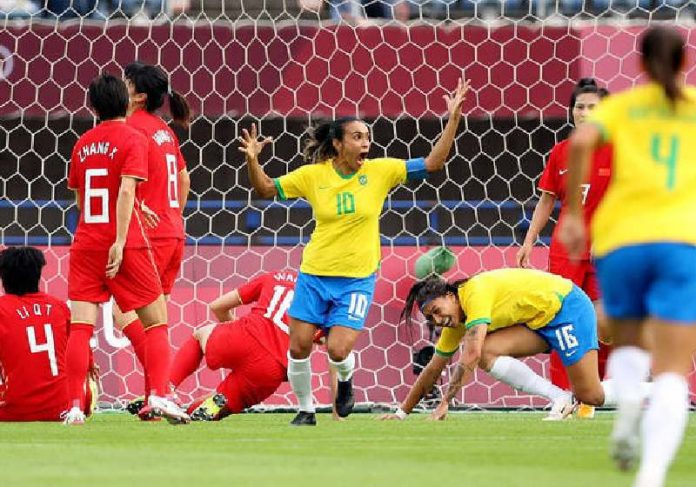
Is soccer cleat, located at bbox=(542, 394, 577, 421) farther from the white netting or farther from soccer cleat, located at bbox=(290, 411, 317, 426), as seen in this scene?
the white netting

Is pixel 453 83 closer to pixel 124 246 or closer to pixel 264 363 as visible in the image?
pixel 264 363

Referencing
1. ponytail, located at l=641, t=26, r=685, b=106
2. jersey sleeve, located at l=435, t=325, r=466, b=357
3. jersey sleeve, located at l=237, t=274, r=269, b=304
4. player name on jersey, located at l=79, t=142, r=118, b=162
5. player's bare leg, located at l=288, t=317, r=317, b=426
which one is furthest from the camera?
jersey sleeve, located at l=237, t=274, r=269, b=304

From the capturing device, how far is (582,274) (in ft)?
32.9

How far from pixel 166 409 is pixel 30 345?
1300 millimetres

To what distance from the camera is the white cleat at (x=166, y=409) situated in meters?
8.32

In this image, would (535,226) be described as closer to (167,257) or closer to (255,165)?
(255,165)

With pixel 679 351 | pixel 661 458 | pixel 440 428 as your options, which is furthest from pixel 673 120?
pixel 440 428

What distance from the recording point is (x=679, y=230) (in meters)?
4.66

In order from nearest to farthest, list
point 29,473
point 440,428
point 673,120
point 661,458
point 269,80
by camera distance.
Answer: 1. point 661,458
2. point 673,120
3. point 29,473
4. point 440,428
5. point 269,80

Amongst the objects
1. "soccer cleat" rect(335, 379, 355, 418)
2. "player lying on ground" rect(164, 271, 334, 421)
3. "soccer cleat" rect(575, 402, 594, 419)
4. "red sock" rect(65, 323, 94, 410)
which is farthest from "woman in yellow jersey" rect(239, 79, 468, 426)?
"soccer cleat" rect(575, 402, 594, 419)

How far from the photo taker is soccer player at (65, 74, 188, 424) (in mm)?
8469

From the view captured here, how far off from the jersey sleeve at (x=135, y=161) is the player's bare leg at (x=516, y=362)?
2387 mm

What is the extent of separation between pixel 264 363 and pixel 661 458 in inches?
218

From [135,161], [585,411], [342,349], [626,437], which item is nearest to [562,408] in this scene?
[585,411]
